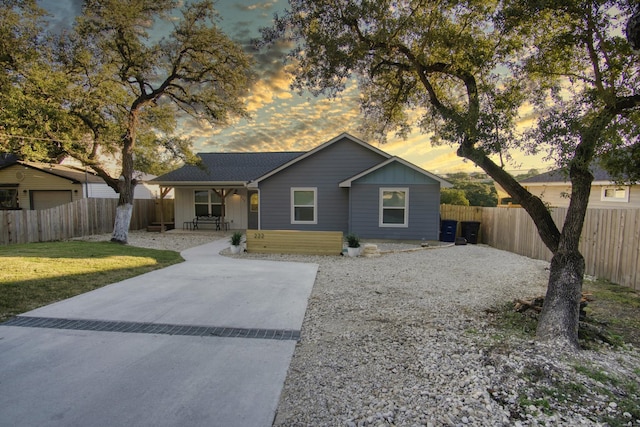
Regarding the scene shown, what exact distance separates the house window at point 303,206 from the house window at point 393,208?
9.94ft

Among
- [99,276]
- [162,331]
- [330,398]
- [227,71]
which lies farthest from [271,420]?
[227,71]

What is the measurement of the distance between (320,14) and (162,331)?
6244mm

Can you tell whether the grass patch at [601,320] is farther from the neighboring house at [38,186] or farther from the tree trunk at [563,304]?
the neighboring house at [38,186]

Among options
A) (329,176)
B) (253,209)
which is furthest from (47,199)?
(329,176)

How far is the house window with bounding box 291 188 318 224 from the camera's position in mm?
14008

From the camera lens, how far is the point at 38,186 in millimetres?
17188

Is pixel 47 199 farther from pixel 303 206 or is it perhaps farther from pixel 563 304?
pixel 563 304

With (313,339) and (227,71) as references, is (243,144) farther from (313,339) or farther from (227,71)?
(313,339)

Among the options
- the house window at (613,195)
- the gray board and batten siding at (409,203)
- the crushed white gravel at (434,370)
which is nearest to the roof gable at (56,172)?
the gray board and batten siding at (409,203)

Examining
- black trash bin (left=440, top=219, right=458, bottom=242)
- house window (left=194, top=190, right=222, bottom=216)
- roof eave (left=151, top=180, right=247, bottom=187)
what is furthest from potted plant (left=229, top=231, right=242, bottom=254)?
black trash bin (left=440, top=219, right=458, bottom=242)

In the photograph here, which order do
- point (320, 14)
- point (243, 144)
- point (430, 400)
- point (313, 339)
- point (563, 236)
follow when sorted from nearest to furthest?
1. point (430, 400)
2. point (313, 339)
3. point (563, 236)
4. point (320, 14)
5. point (243, 144)

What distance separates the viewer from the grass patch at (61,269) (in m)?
5.19

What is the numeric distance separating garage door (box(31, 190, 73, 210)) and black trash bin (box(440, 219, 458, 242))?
1962 centimetres

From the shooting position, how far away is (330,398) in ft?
8.70
